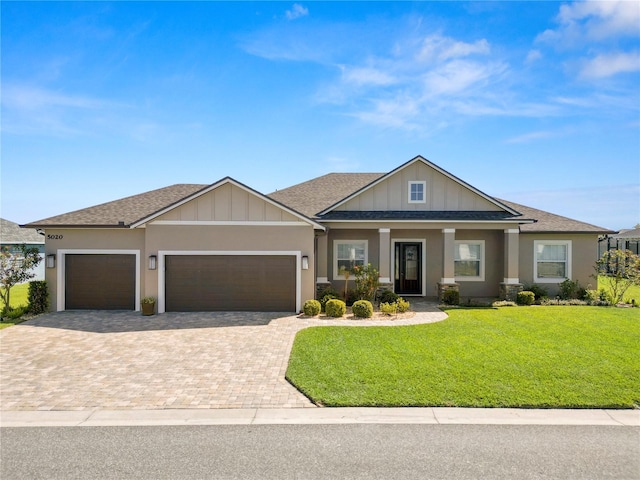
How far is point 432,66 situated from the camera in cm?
1331

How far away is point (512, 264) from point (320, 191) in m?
9.89

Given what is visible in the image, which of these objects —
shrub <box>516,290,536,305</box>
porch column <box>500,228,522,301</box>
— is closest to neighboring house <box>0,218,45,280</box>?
porch column <box>500,228,522,301</box>

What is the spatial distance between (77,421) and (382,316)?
31.6 ft

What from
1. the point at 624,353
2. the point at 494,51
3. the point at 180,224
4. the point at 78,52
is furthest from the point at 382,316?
the point at 78,52

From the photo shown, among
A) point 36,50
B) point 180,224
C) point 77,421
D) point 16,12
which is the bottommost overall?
point 77,421

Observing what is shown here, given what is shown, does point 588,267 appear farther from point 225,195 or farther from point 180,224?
point 180,224

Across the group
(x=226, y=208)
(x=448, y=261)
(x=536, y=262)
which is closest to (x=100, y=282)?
(x=226, y=208)

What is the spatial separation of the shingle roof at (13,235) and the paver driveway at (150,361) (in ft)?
77.8

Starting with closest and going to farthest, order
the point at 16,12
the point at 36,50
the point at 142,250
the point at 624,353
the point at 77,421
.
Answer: the point at 77,421 < the point at 624,353 < the point at 16,12 < the point at 36,50 < the point at 142,250

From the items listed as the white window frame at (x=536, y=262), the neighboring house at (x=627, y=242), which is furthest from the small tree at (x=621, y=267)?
the neighboring house at (x=627, y=242)

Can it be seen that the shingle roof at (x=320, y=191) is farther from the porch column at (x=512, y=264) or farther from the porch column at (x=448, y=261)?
the porch column at (x=512, y=264)

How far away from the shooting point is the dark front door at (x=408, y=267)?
17.9m

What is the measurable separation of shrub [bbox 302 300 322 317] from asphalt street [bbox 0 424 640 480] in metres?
7.82

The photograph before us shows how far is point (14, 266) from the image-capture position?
14000 mm
